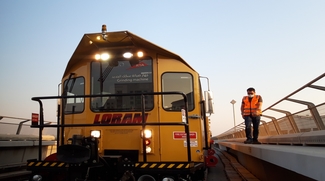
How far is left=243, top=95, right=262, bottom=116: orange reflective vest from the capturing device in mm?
8555

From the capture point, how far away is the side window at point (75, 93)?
6004 millimetres

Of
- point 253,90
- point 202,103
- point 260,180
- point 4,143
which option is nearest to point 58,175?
point 202,103

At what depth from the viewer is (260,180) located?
7.82m

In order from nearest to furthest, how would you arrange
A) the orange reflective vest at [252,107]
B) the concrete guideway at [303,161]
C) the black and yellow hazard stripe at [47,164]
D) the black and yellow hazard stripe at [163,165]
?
the concrete guideway at [303,161] → the black and yellow hazard stripe at [163,165] → the black and yellow hazard stripe at [47,164] → the orange reflective vest at [252,107]

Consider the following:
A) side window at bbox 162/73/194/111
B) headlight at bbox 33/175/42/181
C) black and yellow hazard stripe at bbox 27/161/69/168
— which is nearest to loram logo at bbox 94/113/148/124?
side window at bbox 162/73/194/111

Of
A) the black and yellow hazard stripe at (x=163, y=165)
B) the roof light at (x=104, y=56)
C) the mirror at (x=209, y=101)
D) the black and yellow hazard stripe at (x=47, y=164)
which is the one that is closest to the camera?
the black and yellow hazard stripe at (x=163, y=165)

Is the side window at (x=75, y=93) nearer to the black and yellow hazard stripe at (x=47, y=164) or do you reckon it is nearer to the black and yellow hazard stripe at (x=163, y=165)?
the black and yellow hazard stripe at (x=47, y=164)

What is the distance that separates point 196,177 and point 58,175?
2692mm

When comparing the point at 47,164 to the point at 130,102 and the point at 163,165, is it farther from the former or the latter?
the point at 163,165

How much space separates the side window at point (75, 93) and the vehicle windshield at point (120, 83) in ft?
0.87

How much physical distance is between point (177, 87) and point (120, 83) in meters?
1.15

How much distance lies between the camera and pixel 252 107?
8609mm

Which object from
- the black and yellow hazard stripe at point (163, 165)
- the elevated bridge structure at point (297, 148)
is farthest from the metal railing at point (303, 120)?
the black and yellow hazard stripe at point (163, 165)

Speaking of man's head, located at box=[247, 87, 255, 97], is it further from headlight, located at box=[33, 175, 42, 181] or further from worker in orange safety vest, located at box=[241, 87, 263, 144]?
headlight, located at box=[33, 175, 42, 181]
